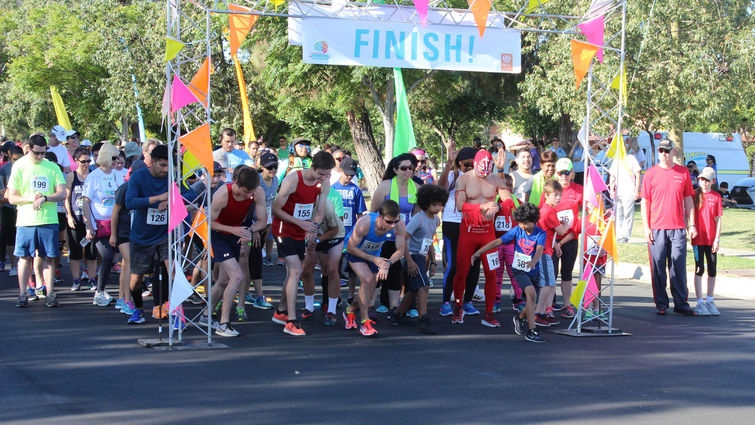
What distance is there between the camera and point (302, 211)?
823 centimetres

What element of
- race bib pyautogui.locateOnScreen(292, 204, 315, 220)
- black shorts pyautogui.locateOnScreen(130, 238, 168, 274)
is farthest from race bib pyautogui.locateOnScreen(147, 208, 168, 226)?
race bib pyautogui.locateOnScreen(292, 204, 315, 220)

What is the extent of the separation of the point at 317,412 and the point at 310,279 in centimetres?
341

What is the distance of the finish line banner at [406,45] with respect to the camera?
29.9 feet

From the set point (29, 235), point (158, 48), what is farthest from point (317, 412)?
point (158, 48)

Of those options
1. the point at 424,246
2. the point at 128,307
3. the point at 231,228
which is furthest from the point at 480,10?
the point at 128,307

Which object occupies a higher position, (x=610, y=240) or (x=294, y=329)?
(x=610, y=240)

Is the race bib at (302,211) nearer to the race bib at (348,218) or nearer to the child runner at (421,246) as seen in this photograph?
the child runner at (421,246)

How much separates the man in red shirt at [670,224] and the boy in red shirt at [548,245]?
1.65m

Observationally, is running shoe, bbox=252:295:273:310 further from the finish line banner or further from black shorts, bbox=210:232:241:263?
the finish line banner

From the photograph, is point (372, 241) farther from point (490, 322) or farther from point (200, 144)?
point (200, 144)

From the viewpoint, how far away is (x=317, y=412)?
5.39 metres

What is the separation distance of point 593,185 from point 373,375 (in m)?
3.50

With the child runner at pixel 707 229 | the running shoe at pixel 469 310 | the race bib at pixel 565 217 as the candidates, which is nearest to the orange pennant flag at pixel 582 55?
the race bib at pixel 565 217

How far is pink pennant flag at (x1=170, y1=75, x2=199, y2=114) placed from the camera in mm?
7234
